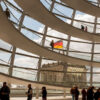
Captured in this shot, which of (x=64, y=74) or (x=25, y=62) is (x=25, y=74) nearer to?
(x=25, y=62)

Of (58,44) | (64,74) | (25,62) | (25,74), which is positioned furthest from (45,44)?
(25,74)

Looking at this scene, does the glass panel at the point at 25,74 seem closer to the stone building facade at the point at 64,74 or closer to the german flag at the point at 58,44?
the stone building facade at the point at 64,74

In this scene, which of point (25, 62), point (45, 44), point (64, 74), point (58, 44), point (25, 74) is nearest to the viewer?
point (25, 74)

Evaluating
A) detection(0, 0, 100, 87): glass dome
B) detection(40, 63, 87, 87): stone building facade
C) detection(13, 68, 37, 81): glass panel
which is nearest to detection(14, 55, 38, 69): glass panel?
detection(0, 0, 100, 87): glass dome

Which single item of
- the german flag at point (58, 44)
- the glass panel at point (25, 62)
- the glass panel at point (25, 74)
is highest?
the german flag at point (58, 44)

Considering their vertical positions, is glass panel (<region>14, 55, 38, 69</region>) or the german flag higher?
the german flag

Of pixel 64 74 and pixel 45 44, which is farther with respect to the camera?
pixel 64 74

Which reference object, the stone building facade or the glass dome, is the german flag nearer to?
the glass dome

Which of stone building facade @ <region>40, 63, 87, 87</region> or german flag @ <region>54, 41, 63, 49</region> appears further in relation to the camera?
german flag @ <region>54, 41, 63, 49</region>

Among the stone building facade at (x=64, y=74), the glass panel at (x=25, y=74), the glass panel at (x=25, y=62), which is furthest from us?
the stone building facade at (x=64, y=74)

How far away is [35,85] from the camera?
26.0m

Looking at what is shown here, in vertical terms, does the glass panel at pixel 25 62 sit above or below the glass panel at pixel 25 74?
above

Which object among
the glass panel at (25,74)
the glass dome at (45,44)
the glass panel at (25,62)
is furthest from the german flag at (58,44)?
the glass panel at (25,74)

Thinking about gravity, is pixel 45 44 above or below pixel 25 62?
above
